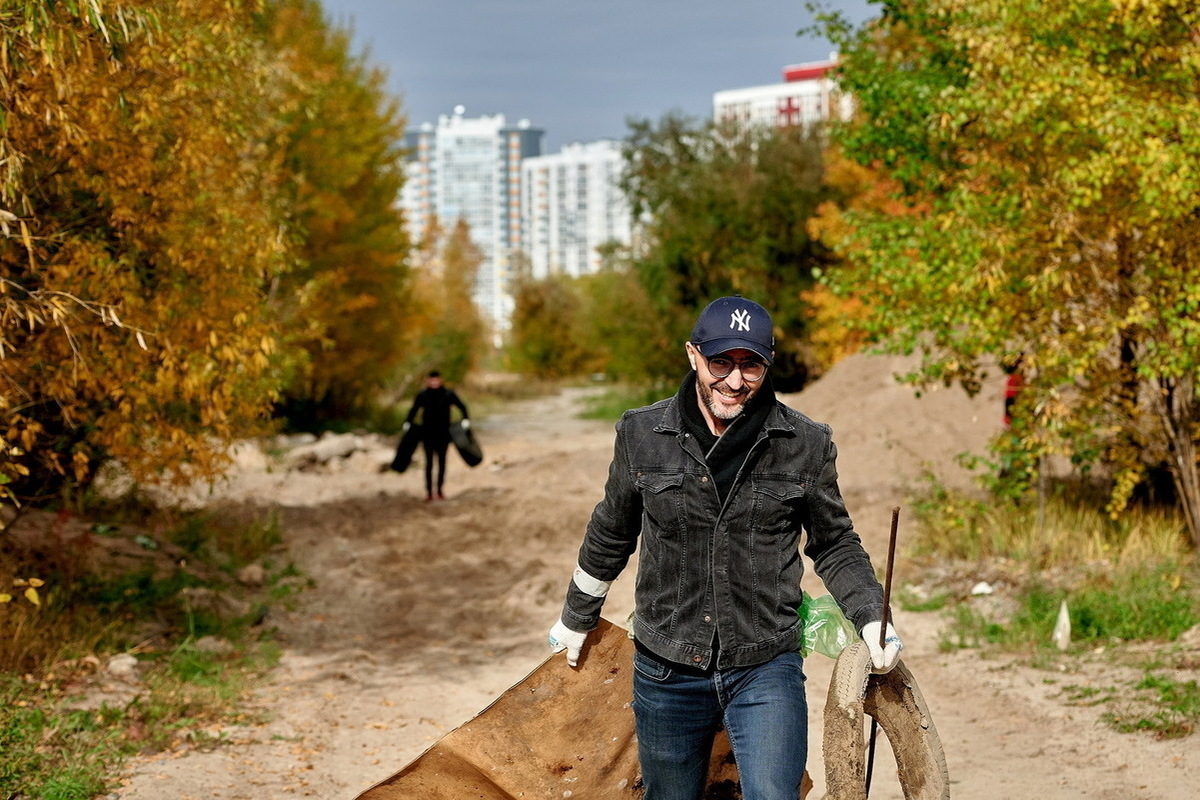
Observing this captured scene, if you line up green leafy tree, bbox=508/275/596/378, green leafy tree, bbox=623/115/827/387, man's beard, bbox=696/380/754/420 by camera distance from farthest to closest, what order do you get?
green leafy tree, bbox=508/275/596/378 → green leafy tree, bbox=623/115/827/387 → man's beard, bbox=696/380/754/420

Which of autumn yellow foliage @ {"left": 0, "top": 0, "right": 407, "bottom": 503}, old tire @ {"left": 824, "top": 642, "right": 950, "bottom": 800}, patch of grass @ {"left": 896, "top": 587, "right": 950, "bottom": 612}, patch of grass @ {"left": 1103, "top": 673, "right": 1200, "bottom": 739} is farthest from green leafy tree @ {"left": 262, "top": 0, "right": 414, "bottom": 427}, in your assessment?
old tire @ {"left": 824, "top": 642, "right": 950, "bottom": 800}

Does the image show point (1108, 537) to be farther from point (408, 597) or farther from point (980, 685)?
point (408, 597)

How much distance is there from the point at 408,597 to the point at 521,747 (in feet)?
26.5

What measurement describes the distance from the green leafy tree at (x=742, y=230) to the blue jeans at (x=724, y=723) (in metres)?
26.1

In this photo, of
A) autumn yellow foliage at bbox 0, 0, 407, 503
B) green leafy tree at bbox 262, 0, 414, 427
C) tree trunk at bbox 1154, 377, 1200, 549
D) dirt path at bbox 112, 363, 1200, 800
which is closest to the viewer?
dirt path at bbox 112, 363, 1200, 800

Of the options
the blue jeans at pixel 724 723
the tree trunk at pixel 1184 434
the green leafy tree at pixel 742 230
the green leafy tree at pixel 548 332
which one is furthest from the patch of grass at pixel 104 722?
the green leafy tree at pixel 548 332

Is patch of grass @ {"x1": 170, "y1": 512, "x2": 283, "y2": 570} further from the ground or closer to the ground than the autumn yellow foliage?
closer to the ground

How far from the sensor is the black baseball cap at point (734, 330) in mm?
3484

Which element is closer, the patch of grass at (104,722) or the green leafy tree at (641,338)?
the patch of grass at (104,722)

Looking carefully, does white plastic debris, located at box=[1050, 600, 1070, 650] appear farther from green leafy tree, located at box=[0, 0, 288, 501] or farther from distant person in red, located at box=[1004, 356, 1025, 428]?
green leafy tree, located at box=[0, 0, 288, 501]

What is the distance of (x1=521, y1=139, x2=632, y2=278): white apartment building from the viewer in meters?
180

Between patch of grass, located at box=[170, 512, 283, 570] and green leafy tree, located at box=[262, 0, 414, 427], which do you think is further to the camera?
green leafy tree, located at box=[262, 0, 414, 427]

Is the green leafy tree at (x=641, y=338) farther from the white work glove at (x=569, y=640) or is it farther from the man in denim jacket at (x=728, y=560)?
the man in denim jacket at (x=728, y=560)

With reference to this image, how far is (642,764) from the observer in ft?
12.1
